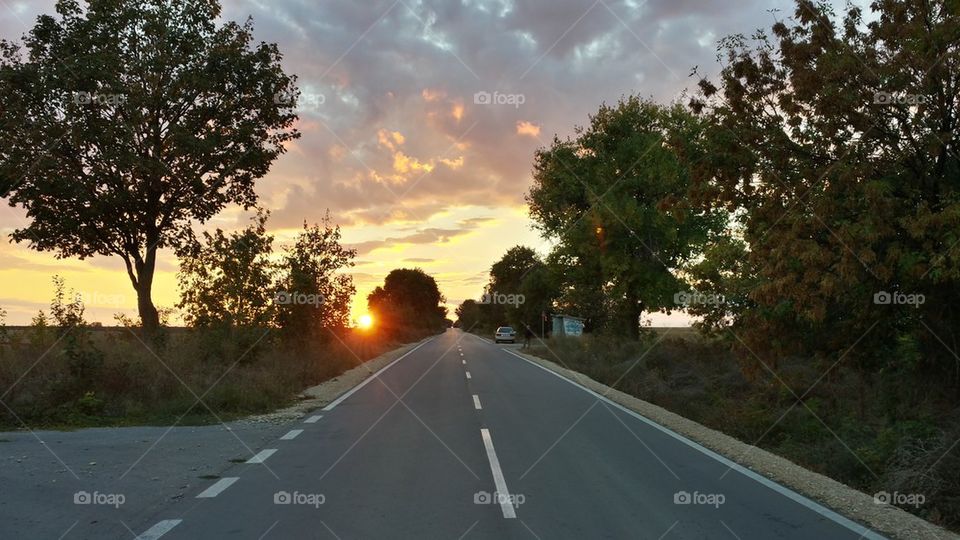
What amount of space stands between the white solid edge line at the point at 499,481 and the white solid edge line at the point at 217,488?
3.07m

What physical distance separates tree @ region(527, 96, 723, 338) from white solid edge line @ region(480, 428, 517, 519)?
87.6ft

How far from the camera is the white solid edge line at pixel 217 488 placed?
7.22 metres

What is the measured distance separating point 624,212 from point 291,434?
27648 millimetres

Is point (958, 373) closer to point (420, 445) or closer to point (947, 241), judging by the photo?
point (947, 241)

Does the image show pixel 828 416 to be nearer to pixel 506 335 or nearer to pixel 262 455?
pixel 262 455

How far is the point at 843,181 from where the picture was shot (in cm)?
1082

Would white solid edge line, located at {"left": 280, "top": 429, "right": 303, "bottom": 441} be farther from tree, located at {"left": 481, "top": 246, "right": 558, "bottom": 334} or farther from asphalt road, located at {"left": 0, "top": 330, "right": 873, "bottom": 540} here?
tree, located at {"left": 481, "top": 246, "right": 558, "bottom": 334}

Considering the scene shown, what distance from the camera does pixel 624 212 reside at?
36.1 meters

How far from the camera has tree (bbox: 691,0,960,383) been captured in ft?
33.8

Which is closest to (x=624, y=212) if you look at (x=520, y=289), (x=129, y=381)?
A: (x=129, y=381)

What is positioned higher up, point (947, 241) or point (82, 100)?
point (82, 100)

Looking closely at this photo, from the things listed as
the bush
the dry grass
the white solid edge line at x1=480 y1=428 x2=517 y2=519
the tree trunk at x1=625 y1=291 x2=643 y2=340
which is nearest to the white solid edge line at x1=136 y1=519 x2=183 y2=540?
the white solid edge line at x1=480 y1=428 x2=517 y2=519

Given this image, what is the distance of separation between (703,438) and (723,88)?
6794mm

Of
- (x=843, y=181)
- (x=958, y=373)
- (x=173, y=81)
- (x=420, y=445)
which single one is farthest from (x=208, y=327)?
(x=958, y=373)
